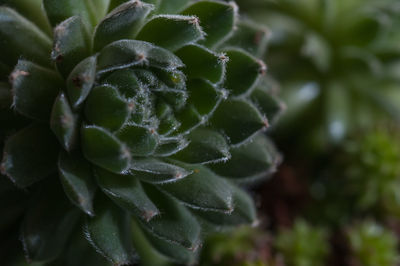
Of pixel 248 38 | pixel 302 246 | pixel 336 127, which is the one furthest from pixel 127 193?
pixel 336 127

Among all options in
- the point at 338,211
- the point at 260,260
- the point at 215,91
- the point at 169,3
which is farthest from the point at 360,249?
the point at 169,3

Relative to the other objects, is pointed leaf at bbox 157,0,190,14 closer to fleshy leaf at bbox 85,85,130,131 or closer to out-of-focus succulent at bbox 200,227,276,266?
fleshy leaf at bbox 85,85,130,131

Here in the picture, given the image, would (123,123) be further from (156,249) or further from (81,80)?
(156,249)

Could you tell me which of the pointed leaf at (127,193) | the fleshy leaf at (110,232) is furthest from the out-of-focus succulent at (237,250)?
the pointed leaf at (127,193)

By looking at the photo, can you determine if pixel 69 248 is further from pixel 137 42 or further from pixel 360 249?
pixel 360 249

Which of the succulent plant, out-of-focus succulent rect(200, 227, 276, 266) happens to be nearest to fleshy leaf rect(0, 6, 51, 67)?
the succulent plant
